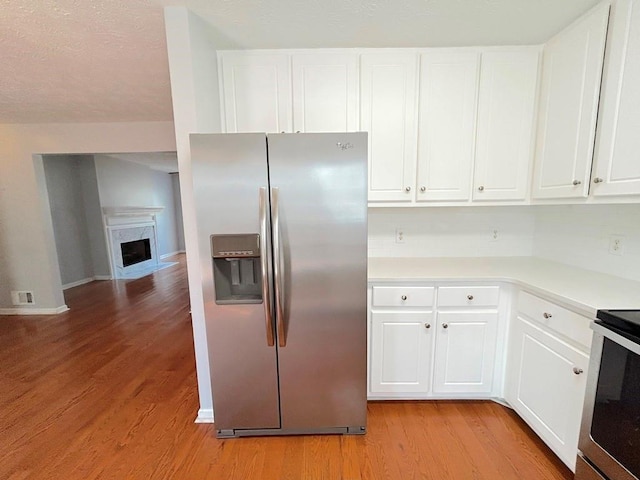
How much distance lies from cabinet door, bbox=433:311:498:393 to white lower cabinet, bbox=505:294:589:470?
0.13 metres

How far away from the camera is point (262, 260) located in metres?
1.41

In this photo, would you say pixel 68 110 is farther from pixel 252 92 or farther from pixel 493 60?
pixel 493 60

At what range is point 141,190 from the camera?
254 inches

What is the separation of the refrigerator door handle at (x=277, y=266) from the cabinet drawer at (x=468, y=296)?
39.4 inches

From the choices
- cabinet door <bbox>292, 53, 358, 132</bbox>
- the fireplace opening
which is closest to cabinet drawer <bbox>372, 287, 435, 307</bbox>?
cabinet door <bbox>292, 53, 358, 132</bbox>

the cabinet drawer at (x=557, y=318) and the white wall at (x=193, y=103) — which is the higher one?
the white wall at (x=193, y=103)

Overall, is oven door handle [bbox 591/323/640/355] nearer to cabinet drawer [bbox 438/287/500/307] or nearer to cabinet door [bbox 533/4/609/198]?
cabinet drawer [bbox 438/287/500/307]

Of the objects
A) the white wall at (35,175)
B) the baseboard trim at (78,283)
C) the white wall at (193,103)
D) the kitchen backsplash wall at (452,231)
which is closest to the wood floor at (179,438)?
the white wall at (193,103)

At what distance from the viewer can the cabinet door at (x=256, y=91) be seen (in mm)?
1799

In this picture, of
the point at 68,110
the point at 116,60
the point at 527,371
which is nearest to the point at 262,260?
the point at 527,371

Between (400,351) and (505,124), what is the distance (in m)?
1.67

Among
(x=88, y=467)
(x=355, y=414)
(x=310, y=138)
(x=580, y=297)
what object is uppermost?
(x=310, y=138)

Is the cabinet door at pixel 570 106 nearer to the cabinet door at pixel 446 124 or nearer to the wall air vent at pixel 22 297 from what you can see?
the cabinet door at pixel 446 124

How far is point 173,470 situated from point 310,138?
1.90 m
